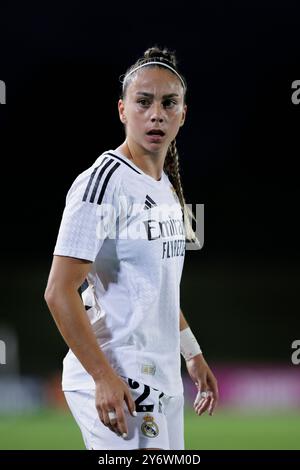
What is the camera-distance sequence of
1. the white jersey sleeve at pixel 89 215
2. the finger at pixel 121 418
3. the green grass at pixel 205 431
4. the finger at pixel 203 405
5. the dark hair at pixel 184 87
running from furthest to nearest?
the green grass at pixel 205 431 → the finger at pixel 203 405 → the dark hair at pixel 184 87 → the white jersey sleeve at pixel 89 215 → the finger at pixel 121 418

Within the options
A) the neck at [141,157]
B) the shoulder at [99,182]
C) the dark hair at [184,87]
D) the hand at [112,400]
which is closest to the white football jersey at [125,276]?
the shoulder at [99,182]

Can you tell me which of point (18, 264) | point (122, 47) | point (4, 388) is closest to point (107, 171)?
point (4, 388)

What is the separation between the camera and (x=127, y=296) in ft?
9.35

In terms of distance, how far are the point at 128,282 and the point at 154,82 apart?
77 centimetres

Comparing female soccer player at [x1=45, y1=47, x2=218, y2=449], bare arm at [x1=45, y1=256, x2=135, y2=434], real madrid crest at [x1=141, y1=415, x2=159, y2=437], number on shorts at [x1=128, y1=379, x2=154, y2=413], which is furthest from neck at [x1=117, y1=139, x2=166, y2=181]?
real madrid crest at [x1=141, y1=415, x2=159, y2=437]

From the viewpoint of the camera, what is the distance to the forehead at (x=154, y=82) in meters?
3.02

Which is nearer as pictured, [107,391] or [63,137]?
[107,391]

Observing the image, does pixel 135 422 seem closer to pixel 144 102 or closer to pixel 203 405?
pixel 203 405

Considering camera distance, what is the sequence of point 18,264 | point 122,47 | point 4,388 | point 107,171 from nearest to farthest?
1. point 107,171
2. point 4,388
3. point 18,264
4. point 122,47

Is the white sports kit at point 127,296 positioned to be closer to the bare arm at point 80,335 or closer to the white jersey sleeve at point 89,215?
the white jersey sleeve at point 89,215

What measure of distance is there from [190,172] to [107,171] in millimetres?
13881

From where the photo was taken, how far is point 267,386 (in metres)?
13.1

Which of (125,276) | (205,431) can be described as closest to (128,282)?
(125,276)
